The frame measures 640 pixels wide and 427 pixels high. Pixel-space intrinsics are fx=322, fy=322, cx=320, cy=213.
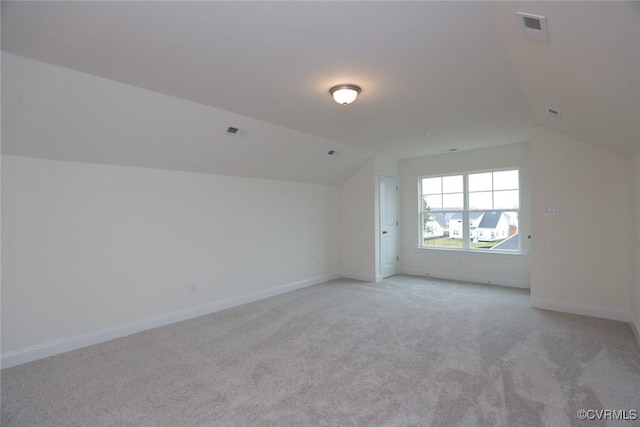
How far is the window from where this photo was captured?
18.4ft

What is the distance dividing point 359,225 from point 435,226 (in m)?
1.56

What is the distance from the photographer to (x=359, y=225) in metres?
6.22

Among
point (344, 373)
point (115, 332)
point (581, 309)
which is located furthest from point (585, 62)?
point (115, 332)

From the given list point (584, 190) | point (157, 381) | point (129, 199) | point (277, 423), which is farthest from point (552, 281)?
point (129, 199)

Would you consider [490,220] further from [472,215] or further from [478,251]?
[478,251]

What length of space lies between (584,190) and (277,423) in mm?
4369

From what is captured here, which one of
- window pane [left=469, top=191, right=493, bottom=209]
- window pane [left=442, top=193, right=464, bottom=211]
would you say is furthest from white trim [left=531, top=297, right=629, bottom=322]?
window pane [left=442, top=193, right=464, bottom=211]

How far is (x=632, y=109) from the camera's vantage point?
2266mm

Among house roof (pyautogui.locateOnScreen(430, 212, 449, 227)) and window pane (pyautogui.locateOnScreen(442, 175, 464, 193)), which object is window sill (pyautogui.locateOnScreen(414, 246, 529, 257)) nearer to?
house roof (pyautogui.locateOnScreen(430, 212, 449, 227))

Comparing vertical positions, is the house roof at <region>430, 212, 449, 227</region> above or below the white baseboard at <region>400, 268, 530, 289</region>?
above

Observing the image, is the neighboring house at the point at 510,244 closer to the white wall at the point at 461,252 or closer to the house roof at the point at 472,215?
the white wall at the point at 461,252

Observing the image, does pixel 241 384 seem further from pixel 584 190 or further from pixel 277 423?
pixel 584 190

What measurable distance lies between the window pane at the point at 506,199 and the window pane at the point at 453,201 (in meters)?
0.58

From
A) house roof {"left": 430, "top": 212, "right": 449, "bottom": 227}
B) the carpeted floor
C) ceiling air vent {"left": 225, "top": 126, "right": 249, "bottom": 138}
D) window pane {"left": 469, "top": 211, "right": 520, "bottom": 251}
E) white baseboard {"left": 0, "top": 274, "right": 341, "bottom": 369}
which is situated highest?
ceiling air vent {"left": 225, "top": 126, "right": 249, "bottom": 138}
